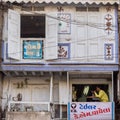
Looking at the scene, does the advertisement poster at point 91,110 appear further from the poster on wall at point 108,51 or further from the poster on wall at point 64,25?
the poster on wall at point 64,25

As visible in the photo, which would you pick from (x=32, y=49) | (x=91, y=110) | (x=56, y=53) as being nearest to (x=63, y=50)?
(x=56, y=53)

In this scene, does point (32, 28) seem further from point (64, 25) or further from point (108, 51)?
point (108, 51)

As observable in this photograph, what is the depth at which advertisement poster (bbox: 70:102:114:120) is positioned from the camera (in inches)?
845

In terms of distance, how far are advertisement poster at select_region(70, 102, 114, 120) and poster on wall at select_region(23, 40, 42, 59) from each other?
8.07ft

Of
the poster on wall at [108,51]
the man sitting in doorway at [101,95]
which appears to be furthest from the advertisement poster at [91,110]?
the poster on wall at [108,51]

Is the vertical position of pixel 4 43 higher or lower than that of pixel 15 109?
higher

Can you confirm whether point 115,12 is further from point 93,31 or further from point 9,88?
point 9,88

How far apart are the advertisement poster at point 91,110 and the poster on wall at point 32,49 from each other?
2459 millimetres

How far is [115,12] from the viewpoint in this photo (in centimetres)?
2225

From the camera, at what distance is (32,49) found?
72.0 ft

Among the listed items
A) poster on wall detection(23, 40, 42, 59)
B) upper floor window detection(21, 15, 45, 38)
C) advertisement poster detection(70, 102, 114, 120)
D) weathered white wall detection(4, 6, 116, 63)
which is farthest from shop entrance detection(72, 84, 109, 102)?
upper floor window detection(21, 15, 45, 38)

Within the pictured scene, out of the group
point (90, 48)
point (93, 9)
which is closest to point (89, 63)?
point (90, 48)

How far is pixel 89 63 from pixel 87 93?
160cm

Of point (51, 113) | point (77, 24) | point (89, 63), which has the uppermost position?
point (77, 24)
